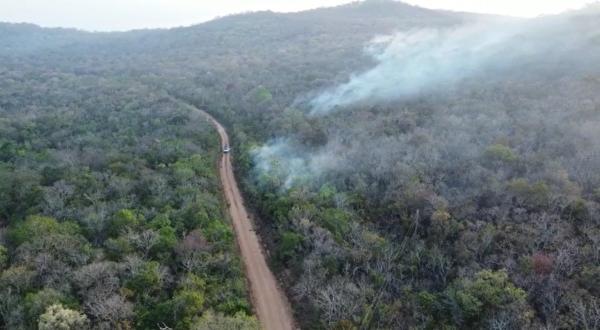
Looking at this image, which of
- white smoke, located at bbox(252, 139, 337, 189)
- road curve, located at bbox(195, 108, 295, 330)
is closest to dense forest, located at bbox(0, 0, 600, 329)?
white smoke, located at bbox(252, 139, 337, 189)

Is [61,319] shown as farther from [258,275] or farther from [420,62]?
[420,62]

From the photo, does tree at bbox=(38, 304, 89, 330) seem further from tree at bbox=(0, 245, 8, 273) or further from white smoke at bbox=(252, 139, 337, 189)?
white smoke at bbox=(252, 139, 337, 189)

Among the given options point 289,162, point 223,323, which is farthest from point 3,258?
point 289,162

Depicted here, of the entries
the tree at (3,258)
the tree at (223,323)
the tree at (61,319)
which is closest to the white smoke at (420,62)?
the tree at (3,258)

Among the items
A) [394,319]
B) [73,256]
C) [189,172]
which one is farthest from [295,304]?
[189,172]

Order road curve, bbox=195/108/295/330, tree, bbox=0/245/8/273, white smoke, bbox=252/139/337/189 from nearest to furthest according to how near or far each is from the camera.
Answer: road curve, bbox=195/108/295/330 < tree, bbox=0/245/8/273 < white smoke, bbox=252/139/337/189
